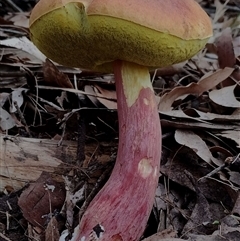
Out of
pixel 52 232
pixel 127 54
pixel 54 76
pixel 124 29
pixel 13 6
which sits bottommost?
pixel 52 232

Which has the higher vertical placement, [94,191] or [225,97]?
[225,97]

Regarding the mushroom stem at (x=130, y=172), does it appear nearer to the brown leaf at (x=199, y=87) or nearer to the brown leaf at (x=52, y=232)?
the brown leaf at (x=52, y=232)

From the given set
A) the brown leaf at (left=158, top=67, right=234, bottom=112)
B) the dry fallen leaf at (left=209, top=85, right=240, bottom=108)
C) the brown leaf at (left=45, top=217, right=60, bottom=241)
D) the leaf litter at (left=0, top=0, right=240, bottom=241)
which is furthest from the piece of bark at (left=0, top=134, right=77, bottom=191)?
the dry fallen leaf at (left=209, top=85, right=240, bottom=108)

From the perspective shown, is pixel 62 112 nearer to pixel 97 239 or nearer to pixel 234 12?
pixel 97 239

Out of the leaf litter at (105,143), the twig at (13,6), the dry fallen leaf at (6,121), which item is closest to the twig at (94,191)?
the leaf litter at (105,143)

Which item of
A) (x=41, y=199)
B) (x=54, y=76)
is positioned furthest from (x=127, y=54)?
(x=54, y=76)

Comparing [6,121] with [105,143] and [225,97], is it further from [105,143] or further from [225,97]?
[225,97]
